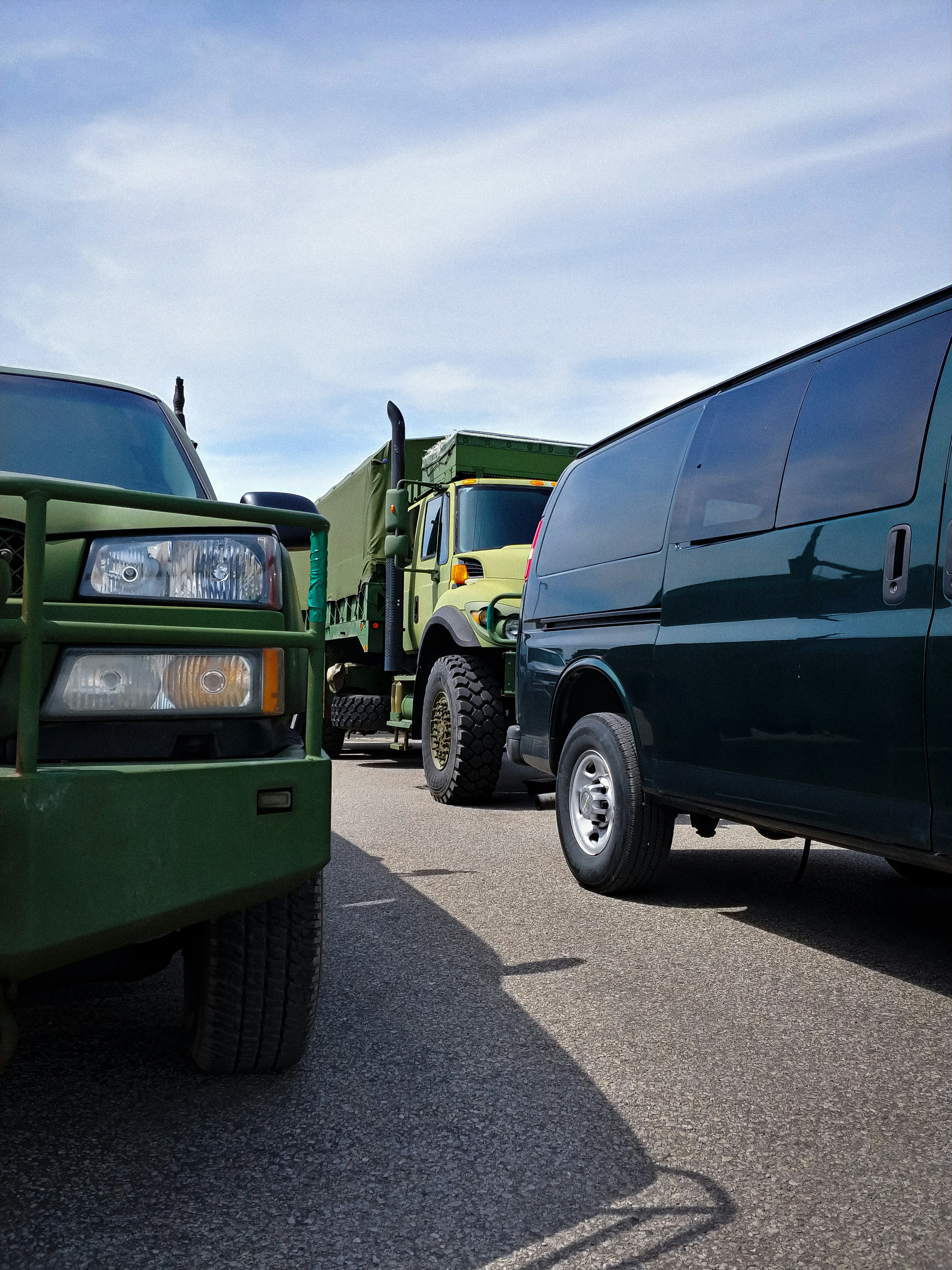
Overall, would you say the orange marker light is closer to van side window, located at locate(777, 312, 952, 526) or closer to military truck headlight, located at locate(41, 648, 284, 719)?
military truck headlight, located at locate(41, 648, 284, 719)

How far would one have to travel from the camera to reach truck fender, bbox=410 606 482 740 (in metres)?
7.82

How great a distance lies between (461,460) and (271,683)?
7.04 m

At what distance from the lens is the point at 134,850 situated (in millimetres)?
1998

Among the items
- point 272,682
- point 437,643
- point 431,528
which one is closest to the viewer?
point 272,682

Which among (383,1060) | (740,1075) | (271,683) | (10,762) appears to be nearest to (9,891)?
(10,762)

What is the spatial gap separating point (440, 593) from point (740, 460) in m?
4.87

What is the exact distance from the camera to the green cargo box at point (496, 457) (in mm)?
9172

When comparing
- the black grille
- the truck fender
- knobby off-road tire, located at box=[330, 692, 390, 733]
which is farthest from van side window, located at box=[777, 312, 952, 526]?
knobby off-road tire, located at box=[330, 692, 390, 733]

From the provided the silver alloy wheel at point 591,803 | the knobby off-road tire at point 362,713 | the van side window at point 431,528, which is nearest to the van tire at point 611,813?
the silver alloy wheel at point 591,803

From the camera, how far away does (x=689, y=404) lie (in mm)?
4535

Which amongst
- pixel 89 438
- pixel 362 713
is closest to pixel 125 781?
pixel 89 438

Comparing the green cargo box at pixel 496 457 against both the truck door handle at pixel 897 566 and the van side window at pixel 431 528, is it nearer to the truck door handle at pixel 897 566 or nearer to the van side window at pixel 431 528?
the van side window at pixel 431 528

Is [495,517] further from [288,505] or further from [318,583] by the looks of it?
[318,583]

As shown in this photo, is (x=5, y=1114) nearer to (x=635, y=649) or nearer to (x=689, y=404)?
(x=635, y=649)
